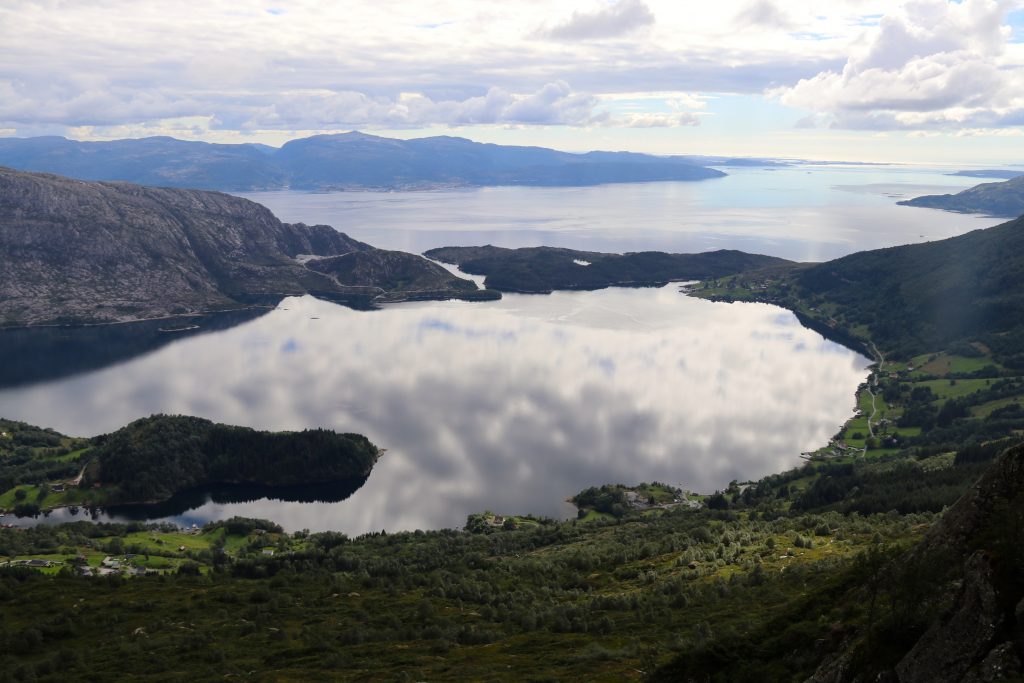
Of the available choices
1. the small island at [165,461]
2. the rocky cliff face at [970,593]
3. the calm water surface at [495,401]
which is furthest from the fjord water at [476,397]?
the rocky cliff face at [970,593]

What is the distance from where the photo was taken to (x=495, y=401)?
424 ft

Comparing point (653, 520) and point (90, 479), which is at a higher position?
point (653, 520)

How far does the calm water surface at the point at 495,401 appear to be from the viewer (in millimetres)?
99062

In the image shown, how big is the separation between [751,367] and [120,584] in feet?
388

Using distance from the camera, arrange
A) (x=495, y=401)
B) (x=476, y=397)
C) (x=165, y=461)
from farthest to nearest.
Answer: (x=476, y=397)
(x=495, y=401)
(x=165, y=461)

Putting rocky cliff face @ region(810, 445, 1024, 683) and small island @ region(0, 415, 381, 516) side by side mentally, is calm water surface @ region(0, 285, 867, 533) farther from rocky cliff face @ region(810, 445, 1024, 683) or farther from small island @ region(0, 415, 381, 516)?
rocky cliff face @ region(810, 445, 1024, 683)

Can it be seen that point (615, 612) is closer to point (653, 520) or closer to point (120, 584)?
point (653, 520)

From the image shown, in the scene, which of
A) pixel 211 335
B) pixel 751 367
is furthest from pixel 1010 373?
pixel 211 335

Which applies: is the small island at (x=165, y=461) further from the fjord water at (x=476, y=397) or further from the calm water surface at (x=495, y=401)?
the calm water surface at (x=495, y=401)

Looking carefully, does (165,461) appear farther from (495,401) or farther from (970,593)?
(970,593)

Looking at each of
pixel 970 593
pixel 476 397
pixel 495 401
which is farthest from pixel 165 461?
pixel 970 593

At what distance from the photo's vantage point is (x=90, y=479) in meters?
99.4

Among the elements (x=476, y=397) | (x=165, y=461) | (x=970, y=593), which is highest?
(x=970, y=593)

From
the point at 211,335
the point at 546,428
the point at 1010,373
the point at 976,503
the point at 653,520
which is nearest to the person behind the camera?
the point at 976,503
